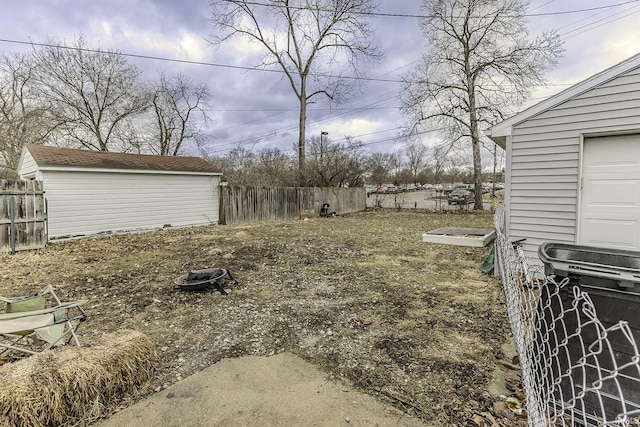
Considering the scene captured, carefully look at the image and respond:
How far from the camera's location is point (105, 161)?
9781 mm

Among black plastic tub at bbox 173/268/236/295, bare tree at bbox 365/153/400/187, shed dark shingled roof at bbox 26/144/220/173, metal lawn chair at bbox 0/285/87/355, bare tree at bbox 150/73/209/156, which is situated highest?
bare tree at bbox 150/73/209/156

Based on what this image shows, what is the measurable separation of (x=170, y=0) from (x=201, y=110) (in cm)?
1238

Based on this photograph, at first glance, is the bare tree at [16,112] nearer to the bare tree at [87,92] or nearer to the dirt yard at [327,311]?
the bare tree at [87,92]

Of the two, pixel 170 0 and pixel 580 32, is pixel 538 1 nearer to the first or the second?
pixel 580 32

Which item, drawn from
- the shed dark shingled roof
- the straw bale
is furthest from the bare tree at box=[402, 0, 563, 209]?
the straw bale

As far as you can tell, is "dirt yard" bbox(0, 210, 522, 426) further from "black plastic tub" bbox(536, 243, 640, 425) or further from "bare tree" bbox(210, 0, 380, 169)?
"bare tree" bbox(210, 0, 380, 169)

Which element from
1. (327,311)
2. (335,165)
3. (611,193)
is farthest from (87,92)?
(611,193)

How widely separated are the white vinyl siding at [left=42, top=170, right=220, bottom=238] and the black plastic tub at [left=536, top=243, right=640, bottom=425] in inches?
433

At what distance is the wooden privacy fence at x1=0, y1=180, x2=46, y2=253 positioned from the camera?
6.86m

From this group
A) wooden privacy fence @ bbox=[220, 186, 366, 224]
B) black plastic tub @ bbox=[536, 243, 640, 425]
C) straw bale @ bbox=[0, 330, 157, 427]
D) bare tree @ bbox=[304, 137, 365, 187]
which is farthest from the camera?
bare tree @ bbox=[304, 137, 365, 187]

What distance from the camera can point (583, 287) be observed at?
1.64 metres

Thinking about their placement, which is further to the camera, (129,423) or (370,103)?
(370,103)

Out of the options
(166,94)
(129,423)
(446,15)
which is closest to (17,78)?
(166,94)

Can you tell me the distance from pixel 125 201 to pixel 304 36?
13799 millimetres
